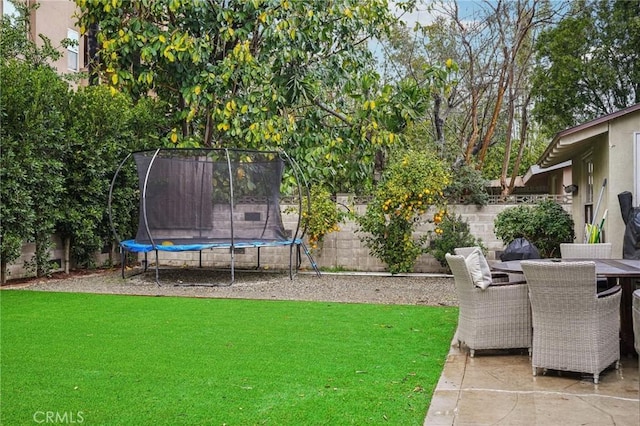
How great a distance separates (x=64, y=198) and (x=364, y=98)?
5942 mm

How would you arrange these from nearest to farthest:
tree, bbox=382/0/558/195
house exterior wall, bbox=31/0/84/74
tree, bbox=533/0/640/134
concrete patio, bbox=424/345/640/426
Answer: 1. concrete patio, bbox=424/345/640/426
2. house exterior wall, bbox=31/0/84/74
3. tree, bbox=382/0/558/195
4. tree, bbox=533/0/640/134

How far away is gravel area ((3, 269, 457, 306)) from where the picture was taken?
8742 millimetres

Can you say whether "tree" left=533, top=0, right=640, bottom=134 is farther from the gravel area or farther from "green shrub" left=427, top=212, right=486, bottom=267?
the gravel area

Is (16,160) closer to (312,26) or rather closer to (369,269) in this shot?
(312,26)

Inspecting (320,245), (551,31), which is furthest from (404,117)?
(551,31)

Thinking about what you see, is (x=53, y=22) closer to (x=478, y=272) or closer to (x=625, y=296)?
(x=478, y=272)

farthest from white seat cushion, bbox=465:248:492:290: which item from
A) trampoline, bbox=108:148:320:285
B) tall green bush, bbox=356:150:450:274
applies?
trampoline, bbox=108:148:320:285

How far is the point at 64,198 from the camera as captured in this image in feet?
35.1

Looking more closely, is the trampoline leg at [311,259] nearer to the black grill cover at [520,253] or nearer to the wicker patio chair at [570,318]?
the black grill cover at [520,253]

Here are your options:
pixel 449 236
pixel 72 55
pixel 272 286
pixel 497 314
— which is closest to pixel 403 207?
pixel 449 236

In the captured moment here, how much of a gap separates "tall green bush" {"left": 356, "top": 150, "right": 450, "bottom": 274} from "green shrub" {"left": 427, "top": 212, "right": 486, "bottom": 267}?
284 millimetres

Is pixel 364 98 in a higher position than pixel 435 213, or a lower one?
higher
